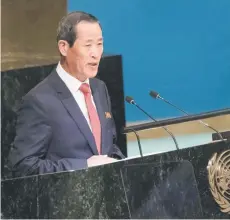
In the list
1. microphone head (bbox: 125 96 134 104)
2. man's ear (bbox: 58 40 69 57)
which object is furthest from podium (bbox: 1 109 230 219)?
man's ear (bbox: 58 40 69 57)

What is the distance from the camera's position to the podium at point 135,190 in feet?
8.92

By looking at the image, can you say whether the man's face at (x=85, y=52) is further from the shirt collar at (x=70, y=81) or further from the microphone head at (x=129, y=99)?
the microphone head at (x=129, y=99)

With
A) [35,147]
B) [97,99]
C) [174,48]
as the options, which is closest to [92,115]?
[97,99]

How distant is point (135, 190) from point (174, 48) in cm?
107

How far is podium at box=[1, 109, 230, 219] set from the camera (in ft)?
8.92

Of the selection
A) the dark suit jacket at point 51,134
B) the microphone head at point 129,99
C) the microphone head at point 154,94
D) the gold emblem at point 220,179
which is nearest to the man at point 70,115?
the dark suit jacket at point 51,134

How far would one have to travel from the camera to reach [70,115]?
3059mm

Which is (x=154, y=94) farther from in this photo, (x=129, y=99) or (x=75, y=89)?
(x=75, y=89)

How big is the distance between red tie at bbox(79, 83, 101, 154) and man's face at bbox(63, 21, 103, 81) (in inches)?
2.1

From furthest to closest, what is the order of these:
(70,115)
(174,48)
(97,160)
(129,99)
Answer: (174,48) → (129,99) → (70,115) → (97,160)

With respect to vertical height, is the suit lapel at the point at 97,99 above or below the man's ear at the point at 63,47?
below

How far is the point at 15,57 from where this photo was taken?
333 cm

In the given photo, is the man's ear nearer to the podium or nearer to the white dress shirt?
the white dress shirt

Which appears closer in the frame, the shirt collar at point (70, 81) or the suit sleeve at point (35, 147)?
the suit sleeve at point (35, 147)
